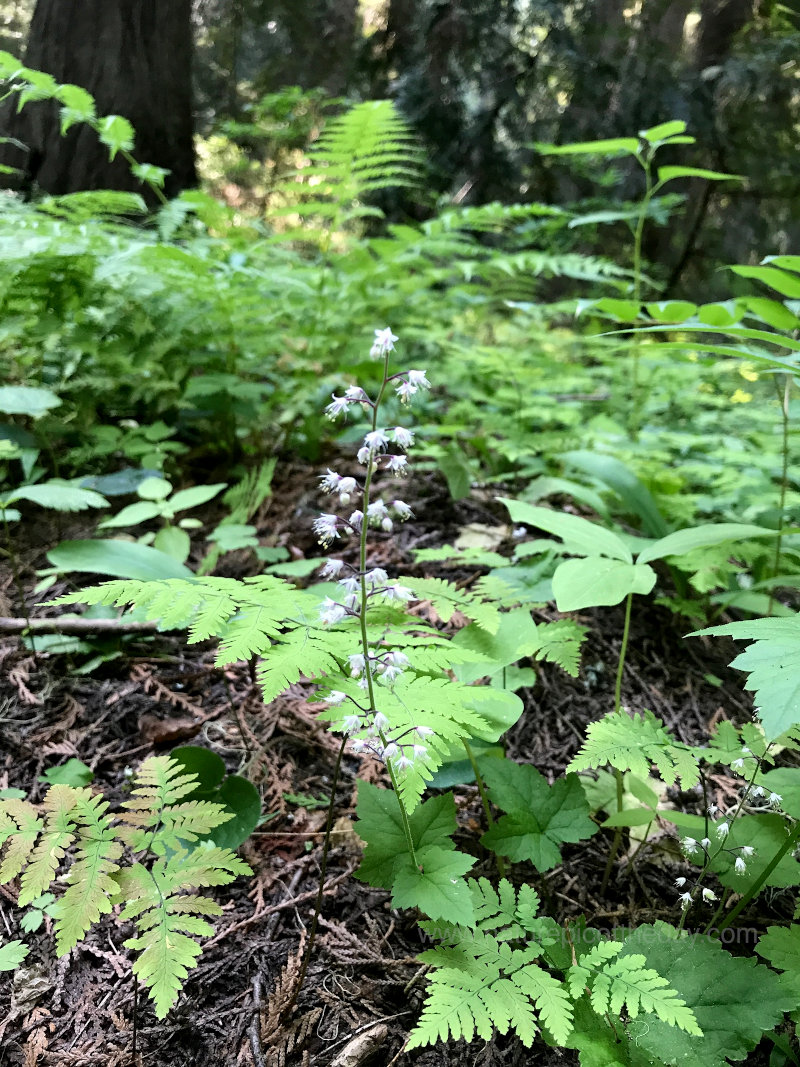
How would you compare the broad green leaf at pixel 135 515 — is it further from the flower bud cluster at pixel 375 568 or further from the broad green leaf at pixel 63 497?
the flower bud cluster at pixel 375 568

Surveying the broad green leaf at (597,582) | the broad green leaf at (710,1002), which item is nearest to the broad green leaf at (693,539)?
the broad green leaf at (597,582)

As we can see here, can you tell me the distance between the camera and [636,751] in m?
1.22

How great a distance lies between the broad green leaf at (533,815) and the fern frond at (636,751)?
0.62 ft

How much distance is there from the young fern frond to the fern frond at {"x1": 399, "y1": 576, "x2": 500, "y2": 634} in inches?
25.8

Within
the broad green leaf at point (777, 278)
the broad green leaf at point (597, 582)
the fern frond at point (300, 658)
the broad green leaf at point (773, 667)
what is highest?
the broad green leaf at point (777, 278)

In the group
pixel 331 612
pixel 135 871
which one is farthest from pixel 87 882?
pixel 331 612

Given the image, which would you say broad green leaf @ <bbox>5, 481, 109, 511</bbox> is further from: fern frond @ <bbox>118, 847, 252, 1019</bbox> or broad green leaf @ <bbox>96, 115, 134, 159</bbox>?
broad green leaf @ <bbox>96, 115, 134, 159</bbox>

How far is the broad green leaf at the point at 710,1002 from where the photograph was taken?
1018 millimetres

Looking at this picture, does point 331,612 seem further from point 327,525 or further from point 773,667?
point 773,667

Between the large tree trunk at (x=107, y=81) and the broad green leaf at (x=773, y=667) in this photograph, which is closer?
the broad green leaf at (x=773, y=667)

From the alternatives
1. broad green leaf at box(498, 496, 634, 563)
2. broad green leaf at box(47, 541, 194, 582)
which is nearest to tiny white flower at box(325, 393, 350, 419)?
broad green leaf at box(498, 496, 634, 563)

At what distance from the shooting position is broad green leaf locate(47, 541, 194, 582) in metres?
1.77

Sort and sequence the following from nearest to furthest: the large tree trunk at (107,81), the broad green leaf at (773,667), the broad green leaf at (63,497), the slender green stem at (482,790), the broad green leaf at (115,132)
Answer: the broad green leaf at (773,667)
the slender green stem at (482,790)
the broad green leaf at (63,497)
the broad green leaf at (115,132)
the large tree trunk at (107,81)

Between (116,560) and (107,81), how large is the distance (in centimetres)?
488
